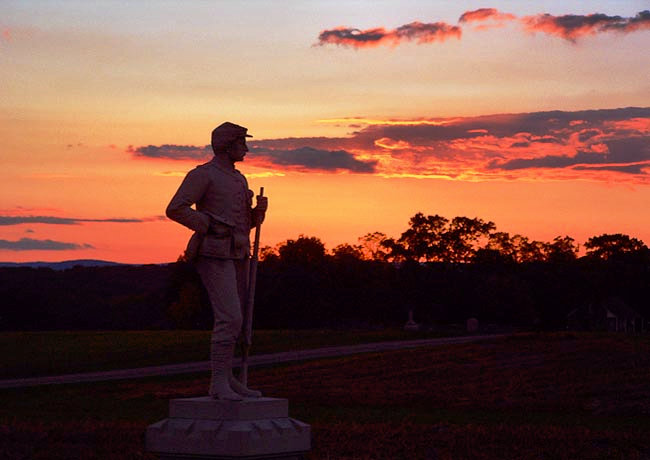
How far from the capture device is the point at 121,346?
53.9m

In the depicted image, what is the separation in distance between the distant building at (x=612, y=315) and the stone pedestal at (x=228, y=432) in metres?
79.2

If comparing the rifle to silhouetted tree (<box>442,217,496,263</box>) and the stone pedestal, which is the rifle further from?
silhouetted tree (<box>442,217,496,263</box>)

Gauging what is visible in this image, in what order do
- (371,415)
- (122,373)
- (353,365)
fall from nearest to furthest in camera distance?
(371,415) → (353,365) → (122,373)

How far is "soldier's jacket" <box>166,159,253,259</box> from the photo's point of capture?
12.0 m

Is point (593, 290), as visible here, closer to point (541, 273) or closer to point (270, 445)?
point (541, 273)

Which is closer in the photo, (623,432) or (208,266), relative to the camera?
(208,266)

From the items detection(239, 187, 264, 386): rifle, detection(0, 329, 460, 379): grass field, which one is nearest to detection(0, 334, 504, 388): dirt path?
detection(0, 329, 460, 379): grass field

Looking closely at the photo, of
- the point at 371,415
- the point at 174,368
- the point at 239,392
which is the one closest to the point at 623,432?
the point at 371,415

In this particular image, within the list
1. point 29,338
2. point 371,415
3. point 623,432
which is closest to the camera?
point 623,432

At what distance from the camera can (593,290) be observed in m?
96.3

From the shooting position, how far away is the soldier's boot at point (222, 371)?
1198 cm

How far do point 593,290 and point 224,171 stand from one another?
8745 centimetres

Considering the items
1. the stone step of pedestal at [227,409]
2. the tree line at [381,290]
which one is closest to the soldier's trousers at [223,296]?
the stone step of pedestal at [227,409]

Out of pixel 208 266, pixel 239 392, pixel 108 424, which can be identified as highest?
pixel 208 266
